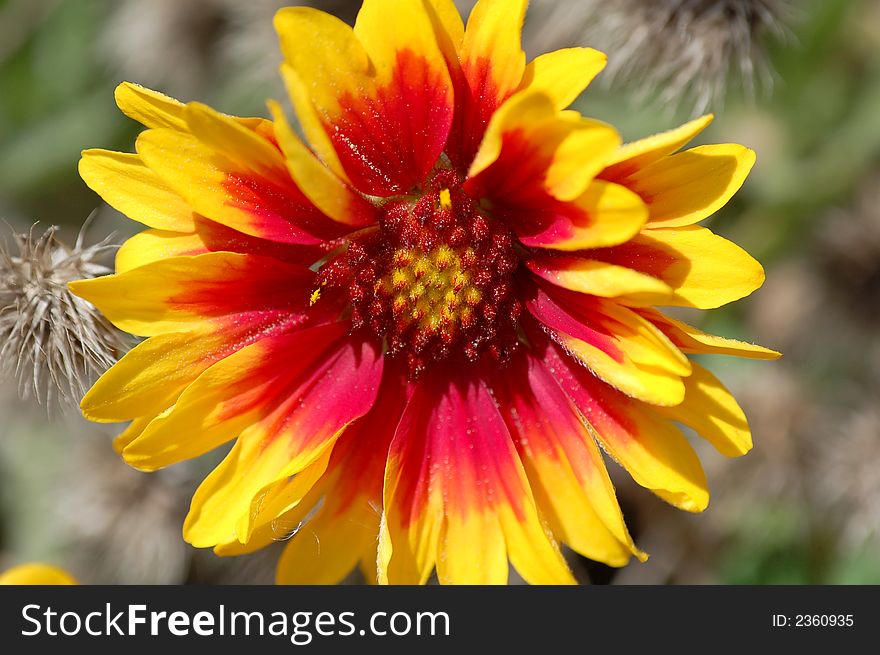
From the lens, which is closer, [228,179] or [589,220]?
[589,220]

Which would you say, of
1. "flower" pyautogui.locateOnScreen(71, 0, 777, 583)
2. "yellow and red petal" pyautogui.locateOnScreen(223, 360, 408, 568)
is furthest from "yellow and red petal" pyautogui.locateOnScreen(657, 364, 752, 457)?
"yellow and red petal" pyautogui.locateOnScreen(223, 360, 408, 568)

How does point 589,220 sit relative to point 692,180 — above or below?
below

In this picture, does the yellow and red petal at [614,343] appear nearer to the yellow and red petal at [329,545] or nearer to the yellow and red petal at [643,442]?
the yellow and red petal at [643,442]

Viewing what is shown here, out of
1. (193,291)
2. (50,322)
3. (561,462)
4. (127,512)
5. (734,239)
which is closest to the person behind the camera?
(193,291)

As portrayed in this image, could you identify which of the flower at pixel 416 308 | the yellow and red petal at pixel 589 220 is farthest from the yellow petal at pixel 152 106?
the yellow and red petal at pixel 589 220

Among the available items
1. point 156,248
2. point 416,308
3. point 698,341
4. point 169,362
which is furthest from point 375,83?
point 698,341

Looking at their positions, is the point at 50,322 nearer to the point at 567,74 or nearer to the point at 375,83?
the point at 375,83
